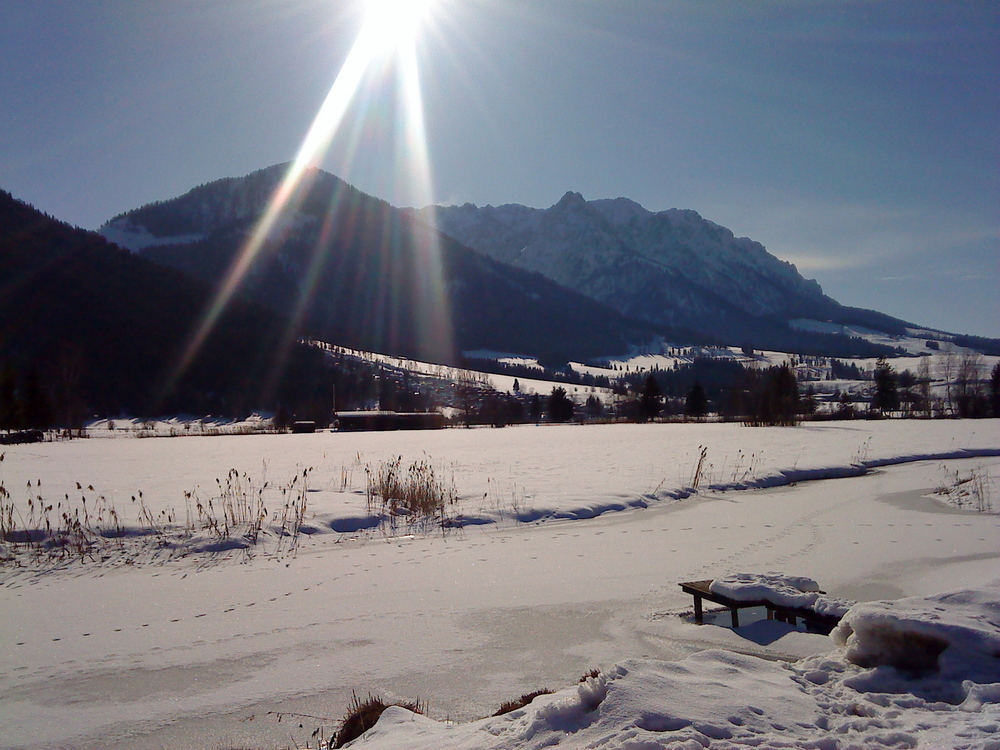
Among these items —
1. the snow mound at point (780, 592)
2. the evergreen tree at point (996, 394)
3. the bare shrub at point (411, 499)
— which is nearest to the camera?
the snow mound at point (780, 592)

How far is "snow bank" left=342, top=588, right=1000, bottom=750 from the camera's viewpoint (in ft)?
9.92

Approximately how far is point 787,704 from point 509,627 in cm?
293

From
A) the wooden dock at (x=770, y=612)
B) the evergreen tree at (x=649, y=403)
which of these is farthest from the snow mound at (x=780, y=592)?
the evergreen tree at (x=649, y=403)

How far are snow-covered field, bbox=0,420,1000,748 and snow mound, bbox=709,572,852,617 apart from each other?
256 millimetres

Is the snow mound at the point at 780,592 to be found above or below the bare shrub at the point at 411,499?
above

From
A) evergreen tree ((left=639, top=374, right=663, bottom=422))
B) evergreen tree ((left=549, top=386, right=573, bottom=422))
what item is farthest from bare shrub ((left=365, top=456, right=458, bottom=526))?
evergreen tree ((left=549, top=386, right=573, bottom=422))

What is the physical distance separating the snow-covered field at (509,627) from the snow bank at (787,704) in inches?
0.6

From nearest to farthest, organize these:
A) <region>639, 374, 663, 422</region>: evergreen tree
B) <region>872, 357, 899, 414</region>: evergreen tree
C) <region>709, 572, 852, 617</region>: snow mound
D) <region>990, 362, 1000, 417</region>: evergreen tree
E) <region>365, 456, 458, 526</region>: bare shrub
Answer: <region>709, 572, 852, 617</region>: snow mound → <region>365, 456, 458, 526</region>: bare shrub → <region>990, 362, 1000, 417</region>: evergreen tree → <region>639, 374, 663, 422</region>: evergreen tree → <region>872, 357, 899, 414</region>: evergreen tree

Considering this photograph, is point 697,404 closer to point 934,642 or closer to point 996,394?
point 996,394

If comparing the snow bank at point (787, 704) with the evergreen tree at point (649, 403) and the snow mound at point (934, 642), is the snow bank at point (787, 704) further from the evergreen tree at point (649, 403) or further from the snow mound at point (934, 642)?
the evergreen tree at point (649, 403)

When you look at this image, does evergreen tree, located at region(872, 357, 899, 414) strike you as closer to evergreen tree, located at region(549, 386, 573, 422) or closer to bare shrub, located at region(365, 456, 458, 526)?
evergreen tree, located at region(549, 386, 573, 422)

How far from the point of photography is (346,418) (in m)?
54.8

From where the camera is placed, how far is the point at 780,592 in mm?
5531

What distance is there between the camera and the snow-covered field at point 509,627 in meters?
3.36
